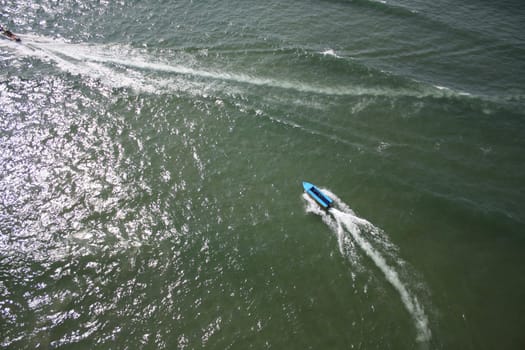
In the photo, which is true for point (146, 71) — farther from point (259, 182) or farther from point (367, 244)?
point (367, 244)

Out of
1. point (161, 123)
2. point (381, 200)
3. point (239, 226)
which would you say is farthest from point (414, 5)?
point (239, 226)

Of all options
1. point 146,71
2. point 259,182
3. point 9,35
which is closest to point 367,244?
point 259,182

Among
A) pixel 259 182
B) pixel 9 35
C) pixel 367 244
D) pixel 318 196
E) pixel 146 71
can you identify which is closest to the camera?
pixel 367 244

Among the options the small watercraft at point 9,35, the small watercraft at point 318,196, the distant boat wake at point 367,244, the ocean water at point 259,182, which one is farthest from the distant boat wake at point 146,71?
the distant boat wake at point 367,244

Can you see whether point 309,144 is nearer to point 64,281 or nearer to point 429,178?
point 429,178

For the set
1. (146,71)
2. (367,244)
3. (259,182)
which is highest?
(146,71)

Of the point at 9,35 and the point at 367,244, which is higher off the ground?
the point at 9,35

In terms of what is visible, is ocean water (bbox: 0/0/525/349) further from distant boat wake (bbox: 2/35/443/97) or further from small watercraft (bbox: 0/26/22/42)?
small watercraft (bbox: 0/26/22/42)
